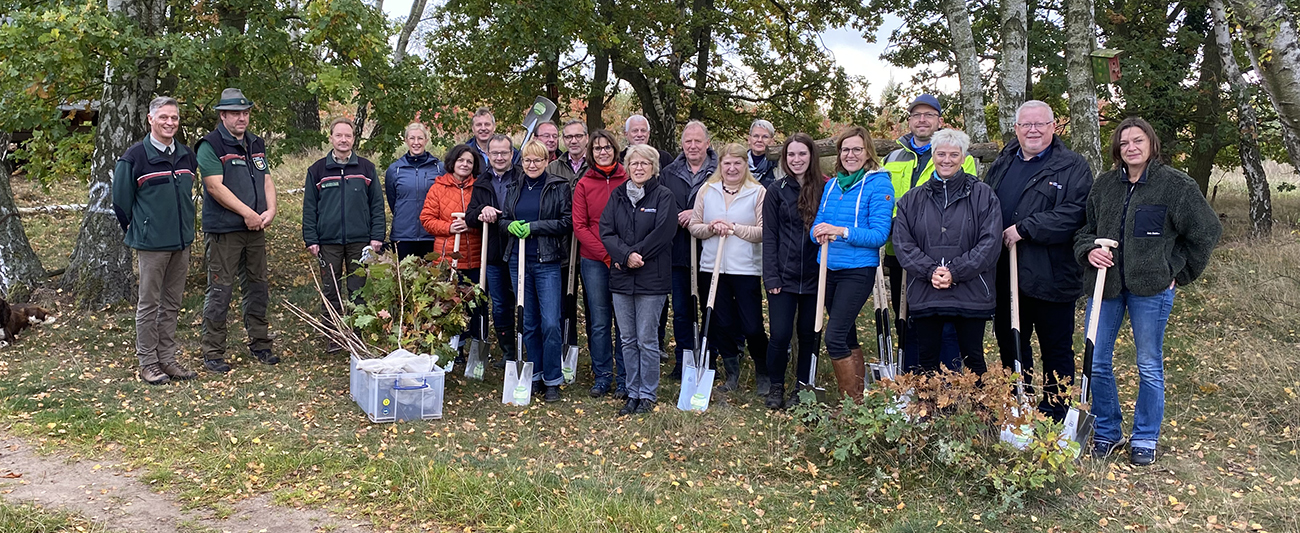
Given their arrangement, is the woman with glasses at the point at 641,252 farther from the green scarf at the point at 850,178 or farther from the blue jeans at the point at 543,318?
the green scarf at the point at 850,178

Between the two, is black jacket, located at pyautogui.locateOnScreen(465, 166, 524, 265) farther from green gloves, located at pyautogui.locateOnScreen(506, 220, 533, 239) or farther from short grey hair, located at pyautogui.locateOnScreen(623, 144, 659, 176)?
short grey hair, located at pyautogui.locateOnScreen(623, 144, 659, 176)

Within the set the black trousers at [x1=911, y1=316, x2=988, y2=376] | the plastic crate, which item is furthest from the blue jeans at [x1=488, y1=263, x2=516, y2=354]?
the black trousers at [x1=911, y1=316, x2=988, y2=376]

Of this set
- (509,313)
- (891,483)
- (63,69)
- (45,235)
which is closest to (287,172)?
(45,235)

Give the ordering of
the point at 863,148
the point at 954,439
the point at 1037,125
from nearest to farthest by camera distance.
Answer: the point at 954,439 → the point at 1037,125 → the point at 863,148

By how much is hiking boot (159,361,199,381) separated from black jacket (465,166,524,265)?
81.1 inches

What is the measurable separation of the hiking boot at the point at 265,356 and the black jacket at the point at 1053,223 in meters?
4.96

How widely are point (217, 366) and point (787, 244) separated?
3.94 metres

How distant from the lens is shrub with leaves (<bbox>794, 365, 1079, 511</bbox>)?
4.17 metres

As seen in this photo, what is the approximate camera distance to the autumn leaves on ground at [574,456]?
4066mm

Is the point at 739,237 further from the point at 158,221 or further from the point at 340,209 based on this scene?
the point at 158,221

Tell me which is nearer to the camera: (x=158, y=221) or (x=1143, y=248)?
(x=1143, y=248)

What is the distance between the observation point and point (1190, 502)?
14.1 feet

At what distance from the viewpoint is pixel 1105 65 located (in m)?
7.89

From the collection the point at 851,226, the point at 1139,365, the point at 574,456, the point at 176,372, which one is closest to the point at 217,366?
the point at 176,372
